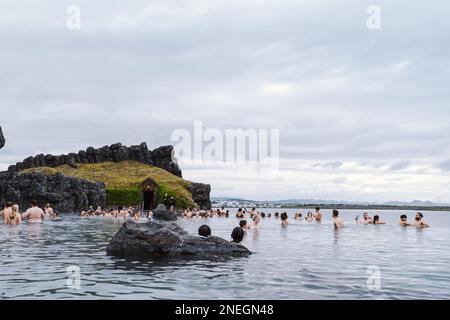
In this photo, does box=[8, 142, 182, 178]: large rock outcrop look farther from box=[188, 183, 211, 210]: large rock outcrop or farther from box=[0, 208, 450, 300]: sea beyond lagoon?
box=[0, 208, 450, 300]: sea beyond lagoon

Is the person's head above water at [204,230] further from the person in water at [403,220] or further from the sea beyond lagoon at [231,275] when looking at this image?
the person in water at [403,220]

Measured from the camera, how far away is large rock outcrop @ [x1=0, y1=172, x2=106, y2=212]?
8950 cm

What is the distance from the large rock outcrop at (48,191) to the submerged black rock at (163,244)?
241 ft

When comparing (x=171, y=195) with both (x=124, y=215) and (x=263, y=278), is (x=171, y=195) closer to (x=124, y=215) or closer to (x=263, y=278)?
(x=124, y=215)

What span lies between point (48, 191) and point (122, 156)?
58.9m

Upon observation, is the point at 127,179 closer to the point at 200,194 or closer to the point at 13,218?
the point at 200,194

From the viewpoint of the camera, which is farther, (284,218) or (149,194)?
(149,194)

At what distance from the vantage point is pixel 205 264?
1842 centimetres

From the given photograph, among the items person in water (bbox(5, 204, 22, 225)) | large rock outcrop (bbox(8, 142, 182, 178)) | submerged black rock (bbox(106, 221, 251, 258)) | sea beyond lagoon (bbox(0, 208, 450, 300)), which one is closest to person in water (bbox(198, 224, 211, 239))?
submerged black rock (bbox(106, 221, 251, 258))

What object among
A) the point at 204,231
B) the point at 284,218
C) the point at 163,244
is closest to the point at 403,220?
the point at 284,218

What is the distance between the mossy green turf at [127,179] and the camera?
355ft

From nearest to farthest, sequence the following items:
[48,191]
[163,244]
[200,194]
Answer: [163,244] → [48,191] → [200,194]

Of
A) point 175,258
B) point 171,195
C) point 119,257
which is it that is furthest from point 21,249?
point 171,195

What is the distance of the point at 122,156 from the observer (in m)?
150
